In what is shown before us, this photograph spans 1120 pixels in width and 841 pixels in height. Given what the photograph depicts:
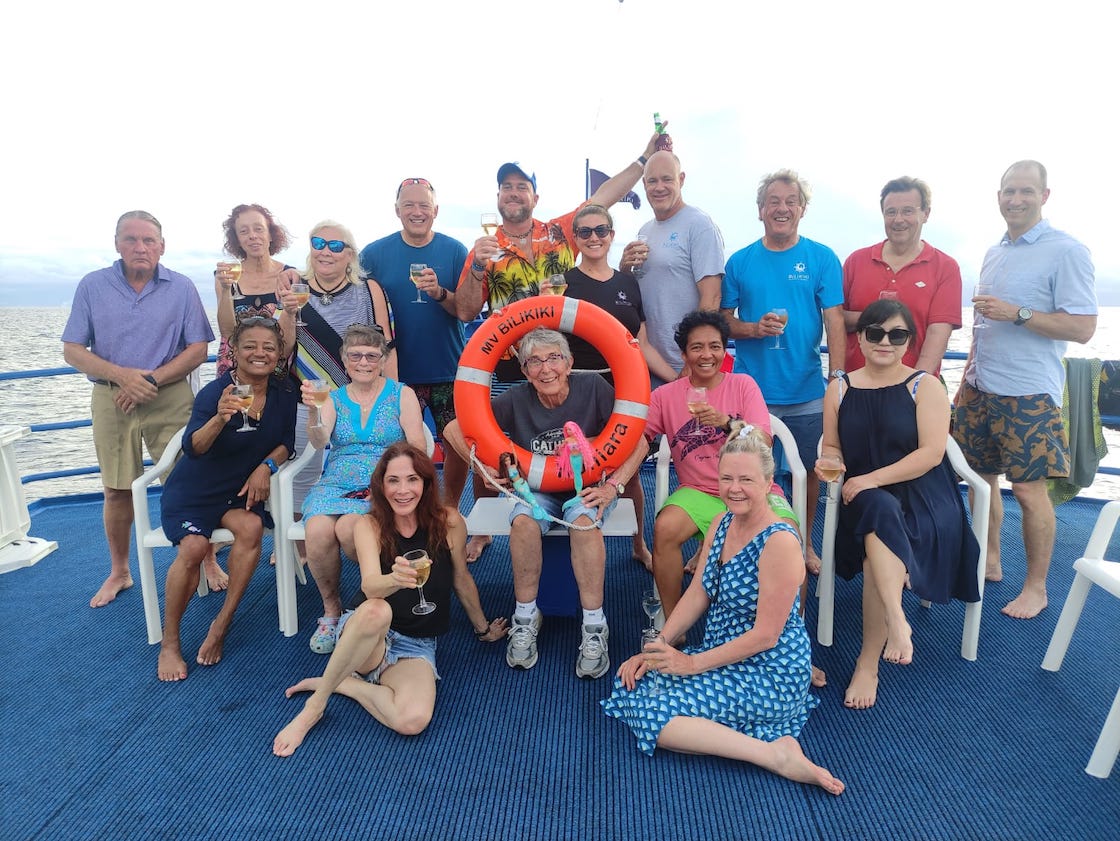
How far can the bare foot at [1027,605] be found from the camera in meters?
2.41

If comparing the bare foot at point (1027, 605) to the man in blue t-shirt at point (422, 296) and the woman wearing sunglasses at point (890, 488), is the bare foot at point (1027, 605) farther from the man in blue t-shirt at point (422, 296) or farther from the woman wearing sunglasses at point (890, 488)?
the man in blue t-shirt at point (422, 296)

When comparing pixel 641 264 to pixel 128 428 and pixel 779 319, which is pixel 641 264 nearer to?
pixel 779 319

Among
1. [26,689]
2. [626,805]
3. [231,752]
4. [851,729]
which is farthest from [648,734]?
[26,689]

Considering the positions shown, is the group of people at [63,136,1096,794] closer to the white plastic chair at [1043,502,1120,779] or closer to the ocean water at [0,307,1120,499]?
the white plastic chair at [1043,502,1120,779]

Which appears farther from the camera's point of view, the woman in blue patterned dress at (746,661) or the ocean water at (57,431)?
the ocean water at (57,431)

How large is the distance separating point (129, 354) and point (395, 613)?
1479 mm

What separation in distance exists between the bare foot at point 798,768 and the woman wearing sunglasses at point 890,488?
37 cm

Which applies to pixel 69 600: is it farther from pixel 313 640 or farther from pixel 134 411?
pixel 313 640

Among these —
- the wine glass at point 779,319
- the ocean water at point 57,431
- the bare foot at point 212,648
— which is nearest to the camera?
the bare foot at point 212,648

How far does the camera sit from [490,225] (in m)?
2.39

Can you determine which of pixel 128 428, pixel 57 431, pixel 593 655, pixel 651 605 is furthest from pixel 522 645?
pixel 57 431

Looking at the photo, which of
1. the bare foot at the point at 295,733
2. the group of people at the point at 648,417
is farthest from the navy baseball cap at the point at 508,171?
the bare foot at the point at 295,733

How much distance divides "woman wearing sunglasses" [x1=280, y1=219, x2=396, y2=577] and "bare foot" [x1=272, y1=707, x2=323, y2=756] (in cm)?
98

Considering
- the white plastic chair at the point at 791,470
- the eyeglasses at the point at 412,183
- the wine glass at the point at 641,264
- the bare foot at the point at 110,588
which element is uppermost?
the eyeglasses at the point at 412,183
